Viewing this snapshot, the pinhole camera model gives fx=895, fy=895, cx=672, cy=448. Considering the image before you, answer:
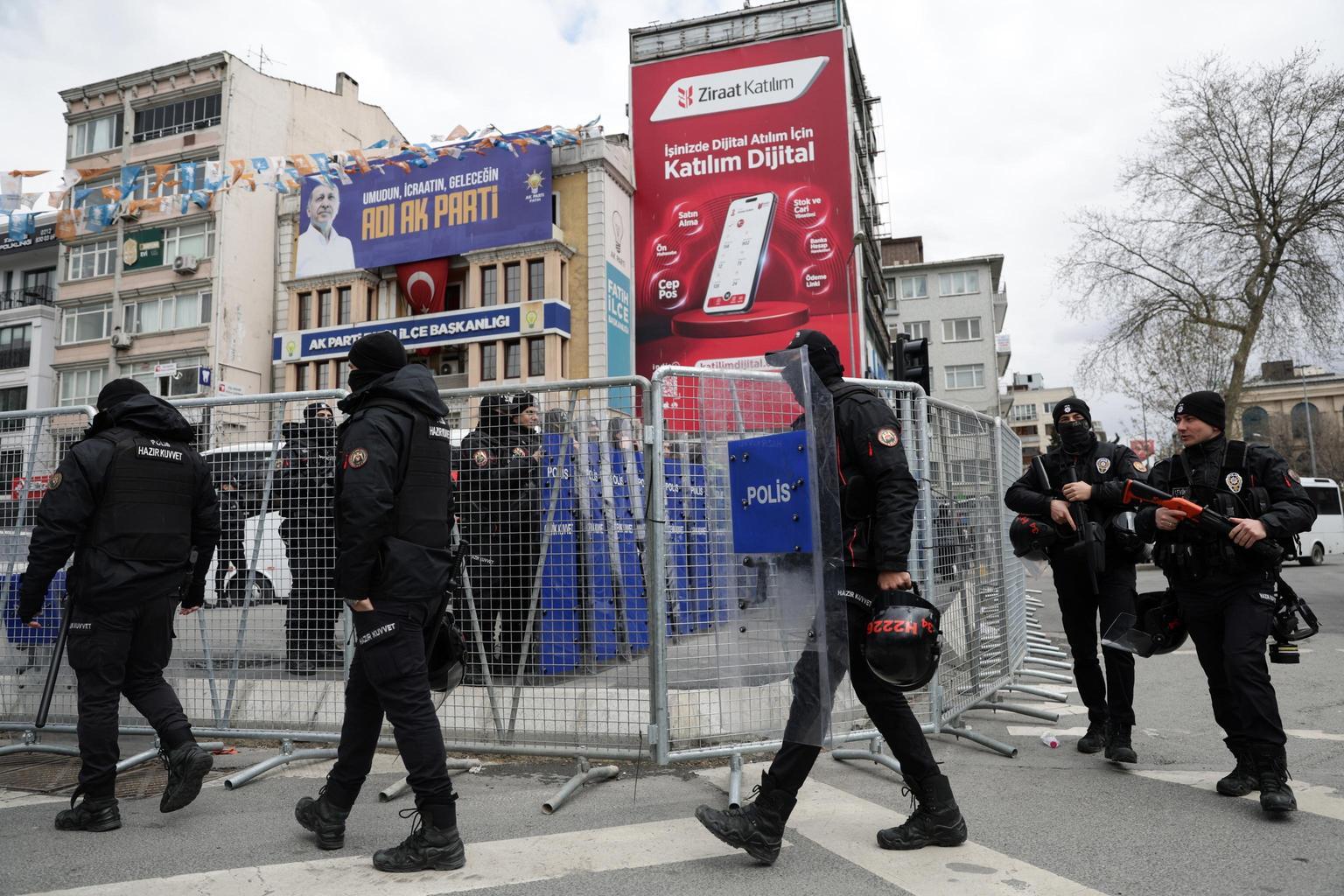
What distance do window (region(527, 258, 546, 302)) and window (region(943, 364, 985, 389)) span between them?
34551 millimetres

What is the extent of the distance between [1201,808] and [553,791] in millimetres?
2973

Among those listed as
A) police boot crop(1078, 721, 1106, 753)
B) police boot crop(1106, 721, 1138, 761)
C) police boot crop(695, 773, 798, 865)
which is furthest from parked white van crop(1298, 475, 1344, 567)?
police boot crop(695, 773, 798, 865)

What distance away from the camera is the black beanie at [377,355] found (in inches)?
144

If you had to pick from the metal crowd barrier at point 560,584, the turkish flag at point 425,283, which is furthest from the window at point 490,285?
the metal crowd barrier at point 560,584

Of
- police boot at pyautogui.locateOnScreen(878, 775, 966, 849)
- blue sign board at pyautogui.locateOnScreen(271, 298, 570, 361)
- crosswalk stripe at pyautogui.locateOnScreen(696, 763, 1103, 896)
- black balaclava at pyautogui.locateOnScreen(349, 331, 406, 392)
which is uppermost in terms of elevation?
blue sign board at pyautogui.locateOnScreen(271, 298, 570, 361)

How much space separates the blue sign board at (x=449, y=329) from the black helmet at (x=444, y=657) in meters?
28.7

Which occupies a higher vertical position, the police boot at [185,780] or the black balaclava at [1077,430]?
the black balaclava at [1077,430]

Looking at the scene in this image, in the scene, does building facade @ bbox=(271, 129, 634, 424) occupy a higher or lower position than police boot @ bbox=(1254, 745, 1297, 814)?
higher

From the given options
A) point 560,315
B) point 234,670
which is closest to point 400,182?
point 560,315

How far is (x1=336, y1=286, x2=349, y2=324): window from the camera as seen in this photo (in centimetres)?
3541

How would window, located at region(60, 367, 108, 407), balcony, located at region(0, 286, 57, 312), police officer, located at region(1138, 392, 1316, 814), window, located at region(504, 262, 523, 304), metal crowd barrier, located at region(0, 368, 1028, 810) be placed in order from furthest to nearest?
balcony, located at region(0, 286, 57, 312)
window, located at region(60, 367, 108, 407)
window, located at region(504, 262, 523, 304)
metal crowd barrier, located at region(0, 368, 1028, 810)
police officer, located at region(1138, 392, 1316, 814)

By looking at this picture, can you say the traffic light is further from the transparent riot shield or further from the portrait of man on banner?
the portrait of man on banner

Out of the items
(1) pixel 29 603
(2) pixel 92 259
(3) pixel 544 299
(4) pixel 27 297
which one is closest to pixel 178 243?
(2) pixel 92 259

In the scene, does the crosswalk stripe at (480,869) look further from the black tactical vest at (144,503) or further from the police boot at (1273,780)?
the police boot at (1273,780)
